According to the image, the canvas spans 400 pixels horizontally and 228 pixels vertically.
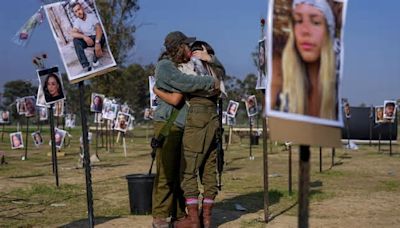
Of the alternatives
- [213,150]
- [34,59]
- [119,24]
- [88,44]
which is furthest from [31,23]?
[119,24]

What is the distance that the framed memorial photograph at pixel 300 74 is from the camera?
94.9 inches

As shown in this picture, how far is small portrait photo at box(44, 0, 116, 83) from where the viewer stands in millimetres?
5305

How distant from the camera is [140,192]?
7.06m

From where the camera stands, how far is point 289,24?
8.00 ft

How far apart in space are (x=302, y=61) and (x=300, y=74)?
2.3 inches

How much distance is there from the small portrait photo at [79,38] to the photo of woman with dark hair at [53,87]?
5572mm

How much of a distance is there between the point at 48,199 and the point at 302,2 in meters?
7.56

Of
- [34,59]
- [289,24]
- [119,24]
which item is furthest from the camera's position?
[119,24]

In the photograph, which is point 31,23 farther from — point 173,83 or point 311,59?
point 311,59

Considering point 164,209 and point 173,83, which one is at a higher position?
point 173,83

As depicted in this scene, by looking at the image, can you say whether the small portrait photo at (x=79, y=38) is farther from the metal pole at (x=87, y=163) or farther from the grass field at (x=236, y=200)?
the grass field at (x=236, y=200)

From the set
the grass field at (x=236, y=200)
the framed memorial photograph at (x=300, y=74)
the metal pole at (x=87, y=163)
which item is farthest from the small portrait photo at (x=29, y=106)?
the framed memorial photograph at (x=300, y=74)

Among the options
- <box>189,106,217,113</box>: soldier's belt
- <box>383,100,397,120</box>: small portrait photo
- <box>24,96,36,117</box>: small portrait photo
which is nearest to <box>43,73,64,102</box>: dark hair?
<box>189,106,217,113</box>: soldier's belt

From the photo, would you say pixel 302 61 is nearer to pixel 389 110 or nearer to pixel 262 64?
pixel 262 64
